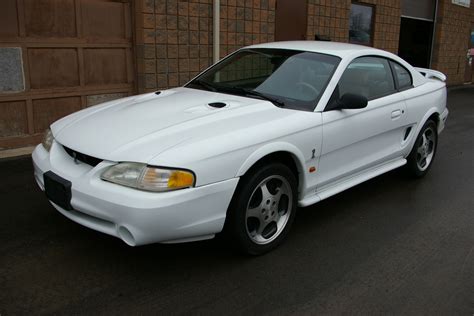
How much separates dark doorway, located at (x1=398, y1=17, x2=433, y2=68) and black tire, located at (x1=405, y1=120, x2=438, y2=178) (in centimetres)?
1121

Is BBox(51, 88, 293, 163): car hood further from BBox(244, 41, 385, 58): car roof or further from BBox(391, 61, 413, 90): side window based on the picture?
BBox(391, 61, 413, 90): side window

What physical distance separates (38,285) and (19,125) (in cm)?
407

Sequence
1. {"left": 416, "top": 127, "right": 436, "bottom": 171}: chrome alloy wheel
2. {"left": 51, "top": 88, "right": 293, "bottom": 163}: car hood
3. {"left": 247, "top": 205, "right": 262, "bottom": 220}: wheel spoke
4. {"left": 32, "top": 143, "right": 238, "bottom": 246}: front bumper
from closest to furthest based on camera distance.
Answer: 1. {"left": 32, "top": 143, "right": 238, "bottom": 246}: front bumper
2. {"left": 51, "top": 88, "right": 293, "bottom": 163}: car hood
3. {"left": 247, "top": 205, "right": 262, "bottom": 220}: wheel spoke
4. {"left": 416, "top": 127, "right": 436, "bottom": 171}: chrome alloy wheel

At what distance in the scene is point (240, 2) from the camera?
30.0ft

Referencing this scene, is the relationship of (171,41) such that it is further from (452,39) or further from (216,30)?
(452,39)

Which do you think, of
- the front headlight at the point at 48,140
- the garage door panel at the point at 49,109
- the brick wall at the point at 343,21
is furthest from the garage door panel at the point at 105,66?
the brick wall at the point at 343,21

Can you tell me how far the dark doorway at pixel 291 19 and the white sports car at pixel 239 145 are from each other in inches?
206

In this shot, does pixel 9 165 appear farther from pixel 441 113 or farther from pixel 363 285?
pixel 441 113

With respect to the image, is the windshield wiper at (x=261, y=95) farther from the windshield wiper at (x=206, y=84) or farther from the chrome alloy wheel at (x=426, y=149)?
the chrome alloy wheel at (x=426, y=149)

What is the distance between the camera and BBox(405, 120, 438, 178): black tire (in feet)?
18.0

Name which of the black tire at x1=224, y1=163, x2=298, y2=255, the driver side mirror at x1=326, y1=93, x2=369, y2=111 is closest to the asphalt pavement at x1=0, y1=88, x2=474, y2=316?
the black tire at x1=224, y1=163, x2=298, y2=255

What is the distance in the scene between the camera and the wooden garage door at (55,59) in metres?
6.50

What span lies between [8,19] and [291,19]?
589cm

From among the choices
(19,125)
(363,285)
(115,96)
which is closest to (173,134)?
(363,285)
